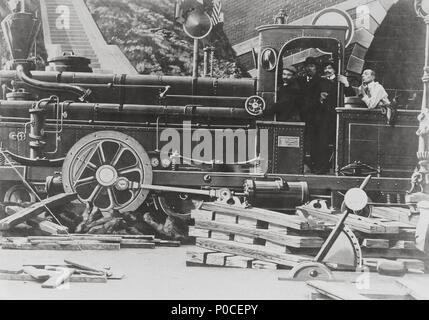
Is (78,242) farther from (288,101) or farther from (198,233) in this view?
(288,101)

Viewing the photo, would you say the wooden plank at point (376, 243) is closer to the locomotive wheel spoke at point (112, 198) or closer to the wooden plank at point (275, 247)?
the wooden plank at point (275, 247)

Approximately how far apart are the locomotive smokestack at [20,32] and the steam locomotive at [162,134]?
0.04 feet

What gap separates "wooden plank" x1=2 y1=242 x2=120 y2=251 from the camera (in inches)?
256

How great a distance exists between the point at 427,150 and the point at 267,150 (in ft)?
6.11

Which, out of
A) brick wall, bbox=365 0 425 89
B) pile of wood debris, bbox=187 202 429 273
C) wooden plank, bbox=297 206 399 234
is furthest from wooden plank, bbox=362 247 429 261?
brick wall, bbox=365 0 425 89

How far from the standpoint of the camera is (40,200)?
6883 mm

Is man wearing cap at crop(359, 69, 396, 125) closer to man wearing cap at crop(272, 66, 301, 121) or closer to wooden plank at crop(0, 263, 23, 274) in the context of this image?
man wearing cap at crop(272, 66, 301, 121)

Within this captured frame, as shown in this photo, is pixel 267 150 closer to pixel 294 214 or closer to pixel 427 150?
pixel 294 214

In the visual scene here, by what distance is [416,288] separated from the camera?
545cm

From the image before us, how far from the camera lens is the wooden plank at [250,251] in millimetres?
5969

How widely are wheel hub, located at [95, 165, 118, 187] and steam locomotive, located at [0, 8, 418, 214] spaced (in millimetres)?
13

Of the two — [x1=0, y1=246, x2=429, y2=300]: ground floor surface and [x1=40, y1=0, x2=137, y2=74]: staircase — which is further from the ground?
[x1=40, y1=0, x2=137, y2=74]: staircase
